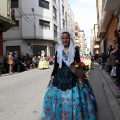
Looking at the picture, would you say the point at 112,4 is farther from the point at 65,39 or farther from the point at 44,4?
the point at 44,4

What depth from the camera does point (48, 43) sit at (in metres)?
34.7

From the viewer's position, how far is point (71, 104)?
3.82 m

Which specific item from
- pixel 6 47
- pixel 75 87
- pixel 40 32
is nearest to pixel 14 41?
pixel 6 47

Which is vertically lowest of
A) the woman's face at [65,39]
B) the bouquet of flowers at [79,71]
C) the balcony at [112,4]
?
the bouquet of flowers at [79,71]

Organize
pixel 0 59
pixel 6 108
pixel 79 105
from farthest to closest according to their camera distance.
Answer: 1. pixel 0 59
2. pixel 6 108
3. pixel 79 105

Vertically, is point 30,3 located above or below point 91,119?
above

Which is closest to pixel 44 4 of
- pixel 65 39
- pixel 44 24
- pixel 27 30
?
pixel 44 24

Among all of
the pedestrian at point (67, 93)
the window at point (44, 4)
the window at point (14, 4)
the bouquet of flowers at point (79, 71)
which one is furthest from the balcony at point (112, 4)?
the window at point (44, 4)

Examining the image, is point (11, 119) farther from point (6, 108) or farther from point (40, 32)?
point (40, 32)

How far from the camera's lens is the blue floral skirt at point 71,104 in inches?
150

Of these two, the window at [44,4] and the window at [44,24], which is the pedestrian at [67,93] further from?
the window at [44,4]

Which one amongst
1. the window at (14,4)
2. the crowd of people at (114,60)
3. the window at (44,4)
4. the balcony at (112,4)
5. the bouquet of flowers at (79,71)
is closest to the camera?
the bouquet of flowers at (79,71)

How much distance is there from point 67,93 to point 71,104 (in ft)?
0.64

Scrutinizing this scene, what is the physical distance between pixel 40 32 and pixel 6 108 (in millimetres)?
27308
